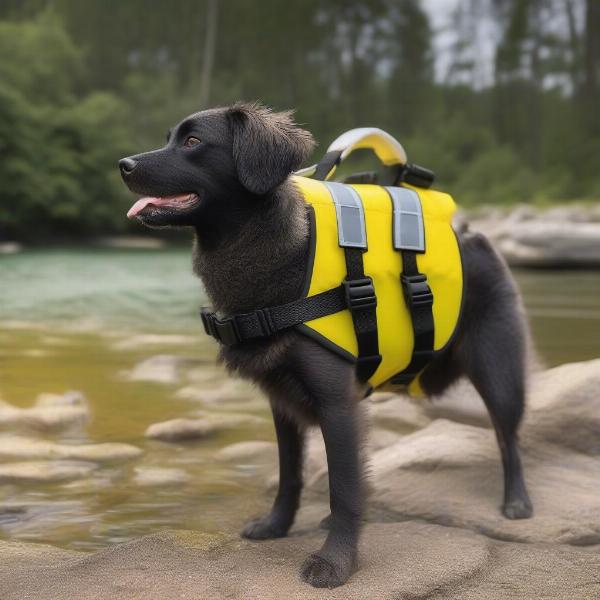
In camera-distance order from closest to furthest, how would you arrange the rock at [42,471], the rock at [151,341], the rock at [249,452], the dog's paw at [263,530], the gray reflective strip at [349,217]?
the gray reflective strip at [349,217], the dog's paw at [263,530], the rock at [42,471], the rock at [249,452], the rock at [151,341]

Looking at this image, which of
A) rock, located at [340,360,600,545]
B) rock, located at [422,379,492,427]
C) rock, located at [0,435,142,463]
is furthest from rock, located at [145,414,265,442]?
rock, located at [422,379,492,427]

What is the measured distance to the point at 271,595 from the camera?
2.45 metres

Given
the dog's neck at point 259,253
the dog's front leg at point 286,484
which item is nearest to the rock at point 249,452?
the dog's front leg at point 286,484

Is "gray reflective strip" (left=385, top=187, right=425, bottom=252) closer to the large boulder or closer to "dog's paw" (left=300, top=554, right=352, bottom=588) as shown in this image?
the large boulder

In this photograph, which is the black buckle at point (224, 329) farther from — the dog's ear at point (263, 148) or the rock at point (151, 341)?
the rock at point (151, 341)

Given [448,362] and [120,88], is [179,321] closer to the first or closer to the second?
[448,362]

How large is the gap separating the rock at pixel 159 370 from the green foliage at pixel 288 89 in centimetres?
2252

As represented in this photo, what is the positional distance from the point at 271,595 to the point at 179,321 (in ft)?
22.7

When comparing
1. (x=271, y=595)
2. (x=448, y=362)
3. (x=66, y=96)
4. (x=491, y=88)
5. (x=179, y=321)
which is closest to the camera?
(x=271, y=595)

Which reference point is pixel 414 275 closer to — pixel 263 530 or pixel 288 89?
pixel 263 530


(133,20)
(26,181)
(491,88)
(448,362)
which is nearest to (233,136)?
(448,362)

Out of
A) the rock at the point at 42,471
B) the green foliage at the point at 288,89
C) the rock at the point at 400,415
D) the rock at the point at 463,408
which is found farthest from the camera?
the green foliage at the point at 288,89

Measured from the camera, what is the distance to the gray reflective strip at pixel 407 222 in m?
3.00

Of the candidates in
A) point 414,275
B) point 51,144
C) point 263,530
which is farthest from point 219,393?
point 51,144
